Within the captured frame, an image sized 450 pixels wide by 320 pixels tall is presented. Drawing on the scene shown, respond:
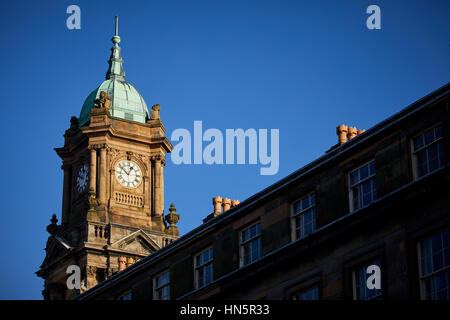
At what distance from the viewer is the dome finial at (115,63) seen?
10919 centimetres

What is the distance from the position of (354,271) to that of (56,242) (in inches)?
2150

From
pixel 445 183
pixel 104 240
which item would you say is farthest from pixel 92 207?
pixel 445 183

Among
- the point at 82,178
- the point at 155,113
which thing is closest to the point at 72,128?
the point at 82,178

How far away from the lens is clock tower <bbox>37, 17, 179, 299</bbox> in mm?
96125

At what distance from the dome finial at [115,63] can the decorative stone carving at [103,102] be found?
5875 mm

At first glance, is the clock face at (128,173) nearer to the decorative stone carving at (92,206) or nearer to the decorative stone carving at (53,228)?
the decorative stone carving at (92,206)

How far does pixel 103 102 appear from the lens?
10256cm

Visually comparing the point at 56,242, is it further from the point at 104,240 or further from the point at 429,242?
the point at 429,242

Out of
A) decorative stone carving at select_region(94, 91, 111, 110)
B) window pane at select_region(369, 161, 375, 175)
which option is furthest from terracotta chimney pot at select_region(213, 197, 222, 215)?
decorative stone carving at select_region(94, 91, 111, 110)

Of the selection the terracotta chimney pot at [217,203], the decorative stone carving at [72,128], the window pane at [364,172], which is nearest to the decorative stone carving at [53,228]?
the decorative stone carving at [72,128]

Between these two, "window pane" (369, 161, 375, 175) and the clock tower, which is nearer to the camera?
"window pane" (369, 161, 375, 175)

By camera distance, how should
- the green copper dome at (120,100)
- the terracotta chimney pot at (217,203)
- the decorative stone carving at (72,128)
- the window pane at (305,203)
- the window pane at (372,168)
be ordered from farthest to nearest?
1. the decorative stone carving at (72,128)
2. the green copper dome at (120,100)
3. the terracotta chimney pot at (217,203)
4. the window pane at (305,203)
5. the window pane at (372,168)

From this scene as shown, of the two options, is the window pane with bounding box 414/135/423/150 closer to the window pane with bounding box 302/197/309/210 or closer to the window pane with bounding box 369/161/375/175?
the window pane with bounding box 369/161/375/175

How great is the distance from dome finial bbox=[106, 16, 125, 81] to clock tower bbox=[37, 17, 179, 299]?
73.7 inches
